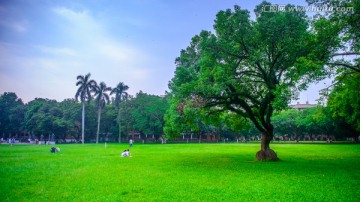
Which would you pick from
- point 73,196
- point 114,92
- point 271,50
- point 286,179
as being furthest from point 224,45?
point 114,92

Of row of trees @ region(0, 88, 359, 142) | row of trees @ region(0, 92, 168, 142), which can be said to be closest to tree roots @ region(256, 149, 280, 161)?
row of trees @ region(0, 88, 359, 142)

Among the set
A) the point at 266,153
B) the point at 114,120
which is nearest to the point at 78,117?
the point at 114,120

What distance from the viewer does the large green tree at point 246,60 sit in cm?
2148

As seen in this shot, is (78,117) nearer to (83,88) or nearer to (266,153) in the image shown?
(83,88)

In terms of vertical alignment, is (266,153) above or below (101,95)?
below

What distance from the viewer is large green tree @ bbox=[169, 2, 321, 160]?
21484 millimetres

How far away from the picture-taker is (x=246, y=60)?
2406cm

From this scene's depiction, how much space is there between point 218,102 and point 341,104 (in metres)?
11.9

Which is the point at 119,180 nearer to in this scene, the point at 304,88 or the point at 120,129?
the point at 304,88

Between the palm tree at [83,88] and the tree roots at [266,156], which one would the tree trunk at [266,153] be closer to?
the tree roots at [266,156]

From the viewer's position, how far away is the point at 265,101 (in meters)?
24.7

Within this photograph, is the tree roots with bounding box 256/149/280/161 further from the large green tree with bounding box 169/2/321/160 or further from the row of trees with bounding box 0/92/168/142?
the row of trees with bounding box 0/92/168/142

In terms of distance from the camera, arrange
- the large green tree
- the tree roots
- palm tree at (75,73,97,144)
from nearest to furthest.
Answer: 1. the large green tree
2. the tree roots
3. palm tree at (75,73,97,144)

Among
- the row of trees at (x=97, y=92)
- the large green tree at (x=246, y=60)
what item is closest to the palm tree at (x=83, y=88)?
the row of trees at (x=97, y=92)
